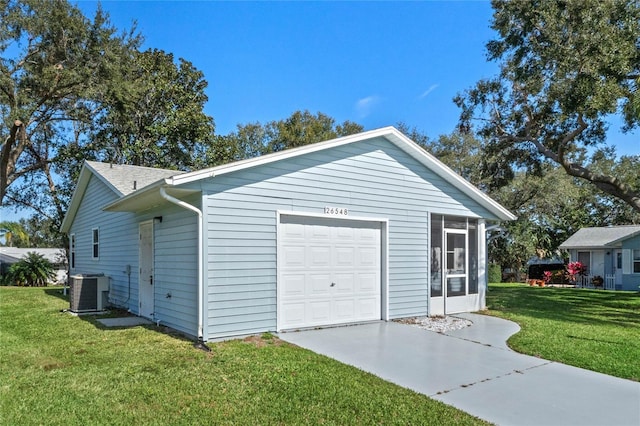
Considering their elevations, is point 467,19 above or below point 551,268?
above

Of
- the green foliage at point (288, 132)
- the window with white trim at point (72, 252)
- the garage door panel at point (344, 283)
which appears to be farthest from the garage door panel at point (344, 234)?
the green foliage at point (288, 132)

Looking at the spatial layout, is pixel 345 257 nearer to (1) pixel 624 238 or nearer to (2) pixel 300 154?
(2) pixel 300 154

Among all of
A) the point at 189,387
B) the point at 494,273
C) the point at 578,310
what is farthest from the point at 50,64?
the point at 494,273

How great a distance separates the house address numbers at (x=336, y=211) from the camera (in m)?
8.56

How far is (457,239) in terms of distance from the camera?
430 inches

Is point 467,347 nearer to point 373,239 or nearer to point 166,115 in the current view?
point 373,239

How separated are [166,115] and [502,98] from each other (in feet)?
56.6

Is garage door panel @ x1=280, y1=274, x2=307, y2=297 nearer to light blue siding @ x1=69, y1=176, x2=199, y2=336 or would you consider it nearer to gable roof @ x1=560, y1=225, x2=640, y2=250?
light blue siding @ x1=69, y1=176, x2=199, y2=336

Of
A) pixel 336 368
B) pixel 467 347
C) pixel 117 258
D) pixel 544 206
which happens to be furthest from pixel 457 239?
pixel 544 206

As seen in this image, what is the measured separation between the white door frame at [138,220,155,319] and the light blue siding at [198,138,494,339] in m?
2.85

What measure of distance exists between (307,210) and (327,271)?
4.35ft

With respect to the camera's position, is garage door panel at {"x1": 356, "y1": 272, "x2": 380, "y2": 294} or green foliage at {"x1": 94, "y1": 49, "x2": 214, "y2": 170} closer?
garage door panel at {"x1": 356, "y1": 272, "x2": 380, "y2": 294}

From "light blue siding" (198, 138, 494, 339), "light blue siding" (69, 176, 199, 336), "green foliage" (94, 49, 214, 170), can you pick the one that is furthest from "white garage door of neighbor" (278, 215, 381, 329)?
"green foliage" (94, 49, 214, 170)

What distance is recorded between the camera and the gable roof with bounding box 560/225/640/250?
24889 mm
